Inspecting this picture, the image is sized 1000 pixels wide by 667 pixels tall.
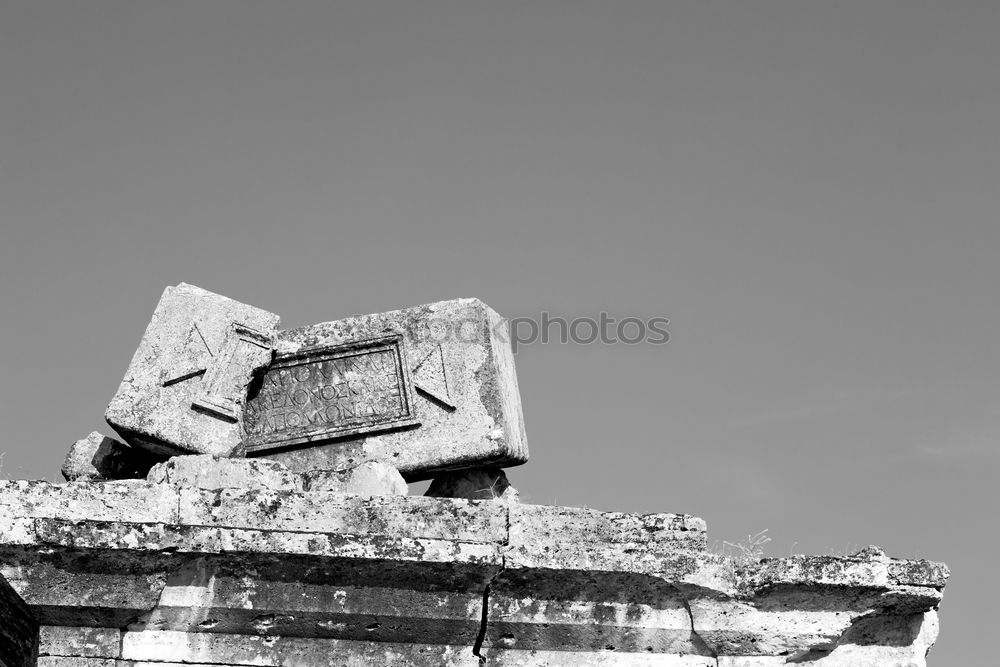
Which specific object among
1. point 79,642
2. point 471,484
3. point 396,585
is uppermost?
point 471,484

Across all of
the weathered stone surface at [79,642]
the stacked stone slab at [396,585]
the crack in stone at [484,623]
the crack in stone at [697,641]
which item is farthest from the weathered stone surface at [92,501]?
the crack in stone at [697,641]

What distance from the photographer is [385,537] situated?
18.7ft

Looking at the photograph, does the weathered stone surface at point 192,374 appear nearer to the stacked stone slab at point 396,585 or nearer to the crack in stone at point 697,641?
the stacked stone slab at point 396,585

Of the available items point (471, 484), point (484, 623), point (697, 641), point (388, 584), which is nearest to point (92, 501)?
point (388, 584)

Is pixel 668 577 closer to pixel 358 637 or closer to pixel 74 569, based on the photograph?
pixel 358 637

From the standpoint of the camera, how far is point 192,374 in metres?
7.32

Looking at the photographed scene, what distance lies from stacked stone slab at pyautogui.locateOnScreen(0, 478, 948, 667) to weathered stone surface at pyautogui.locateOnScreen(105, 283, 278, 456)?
1170mm

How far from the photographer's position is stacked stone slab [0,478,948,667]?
5613 mm

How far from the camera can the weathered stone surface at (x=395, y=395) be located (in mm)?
7277

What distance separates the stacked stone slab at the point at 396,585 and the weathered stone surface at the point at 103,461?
3.88 feet

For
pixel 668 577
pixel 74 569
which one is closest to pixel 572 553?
pixel 668 577

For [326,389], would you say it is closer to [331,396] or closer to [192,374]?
[331,396]

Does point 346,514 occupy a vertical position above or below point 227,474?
below

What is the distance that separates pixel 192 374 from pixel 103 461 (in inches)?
24.5
